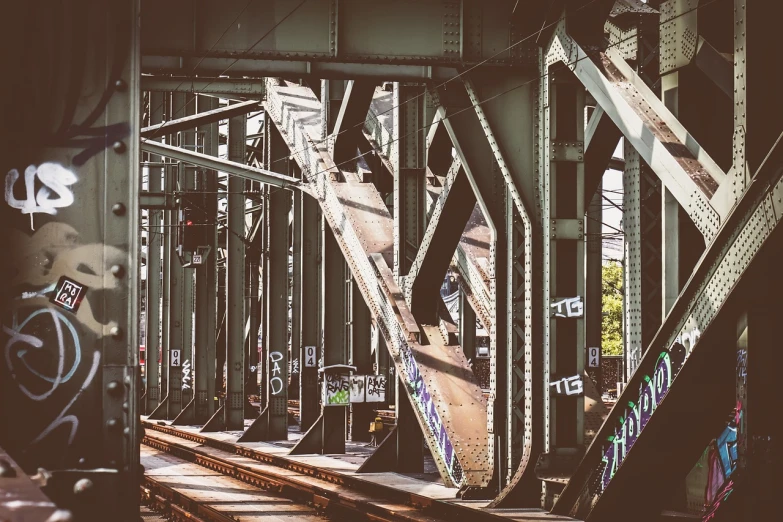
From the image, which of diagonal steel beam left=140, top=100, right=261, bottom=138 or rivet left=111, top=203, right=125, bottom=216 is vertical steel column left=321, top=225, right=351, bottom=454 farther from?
rivet left=111, top=203, right=125, bottom=216

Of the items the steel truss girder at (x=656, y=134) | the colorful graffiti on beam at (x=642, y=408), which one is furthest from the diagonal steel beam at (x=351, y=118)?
the colorful graffiti on beam at (x=642, y=408)

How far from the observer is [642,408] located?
35.4 ft

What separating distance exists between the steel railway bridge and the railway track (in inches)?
26.7

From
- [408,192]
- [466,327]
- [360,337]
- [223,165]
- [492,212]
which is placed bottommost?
[360,337]

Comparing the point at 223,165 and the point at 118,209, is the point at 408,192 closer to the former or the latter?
the point at 223,165

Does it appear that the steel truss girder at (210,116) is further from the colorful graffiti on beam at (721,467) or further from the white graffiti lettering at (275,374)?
the colorful graffiti on beam at (721,467)

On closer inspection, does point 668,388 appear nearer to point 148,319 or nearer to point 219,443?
point 219,443

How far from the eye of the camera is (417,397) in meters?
16.8

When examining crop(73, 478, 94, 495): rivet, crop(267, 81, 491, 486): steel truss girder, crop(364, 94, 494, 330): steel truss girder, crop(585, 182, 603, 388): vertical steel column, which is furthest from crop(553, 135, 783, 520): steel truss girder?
crop(585, 182, 603, 388): vertical steel column

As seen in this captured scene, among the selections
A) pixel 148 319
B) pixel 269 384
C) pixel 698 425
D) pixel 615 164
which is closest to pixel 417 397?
pixel 698 425

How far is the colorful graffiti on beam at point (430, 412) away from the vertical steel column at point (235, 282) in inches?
590

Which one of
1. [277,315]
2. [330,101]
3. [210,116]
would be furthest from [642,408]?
[277,315]

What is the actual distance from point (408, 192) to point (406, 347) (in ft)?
8.79

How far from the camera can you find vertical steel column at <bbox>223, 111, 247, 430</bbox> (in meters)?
31.5
